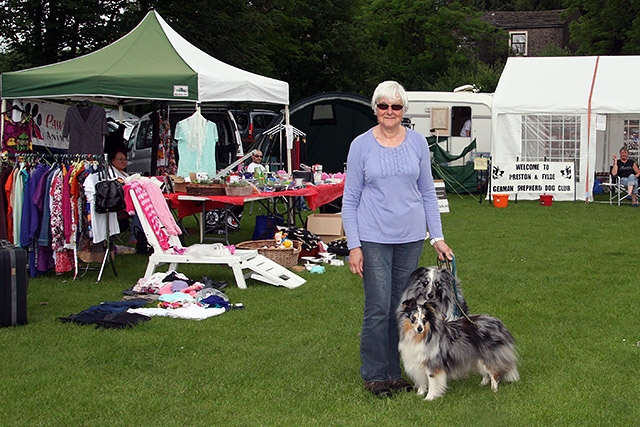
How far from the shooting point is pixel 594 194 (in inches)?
757

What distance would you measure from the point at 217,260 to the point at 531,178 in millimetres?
11228

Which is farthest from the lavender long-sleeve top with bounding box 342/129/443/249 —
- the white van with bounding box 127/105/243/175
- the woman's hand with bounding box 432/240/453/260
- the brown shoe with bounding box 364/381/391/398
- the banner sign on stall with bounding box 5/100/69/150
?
the white van with bounding box 127/105/243/175

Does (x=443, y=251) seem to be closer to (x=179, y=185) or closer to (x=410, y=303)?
(x=410, y=303)

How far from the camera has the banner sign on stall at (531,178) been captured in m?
17.7

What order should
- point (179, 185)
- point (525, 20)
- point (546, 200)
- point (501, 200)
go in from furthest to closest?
point (525, 20) → point (546, 200) → point (501, 200) → point (179, 185)

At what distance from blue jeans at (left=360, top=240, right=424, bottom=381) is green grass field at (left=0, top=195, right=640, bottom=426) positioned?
22 cm

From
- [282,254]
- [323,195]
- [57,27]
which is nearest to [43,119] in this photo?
[323,195]

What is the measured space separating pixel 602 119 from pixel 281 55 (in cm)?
1547

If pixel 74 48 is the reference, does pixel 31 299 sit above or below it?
below

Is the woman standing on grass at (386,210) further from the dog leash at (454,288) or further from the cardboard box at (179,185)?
the cardboard box at (179,185)

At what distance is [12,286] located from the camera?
6.44 m

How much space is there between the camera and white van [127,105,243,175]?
1570 cm

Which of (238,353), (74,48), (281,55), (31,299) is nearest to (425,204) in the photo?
(238,353)

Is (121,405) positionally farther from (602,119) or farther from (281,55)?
(281,55)
